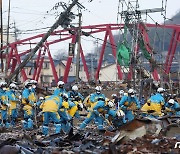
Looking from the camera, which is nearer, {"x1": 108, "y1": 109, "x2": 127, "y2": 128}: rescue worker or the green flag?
{"x1": 108, "y1": 109, "x2": 127, "y2": 128}: rescue worker

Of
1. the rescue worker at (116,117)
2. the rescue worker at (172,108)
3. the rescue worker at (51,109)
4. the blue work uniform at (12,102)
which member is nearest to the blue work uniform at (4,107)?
the blue work uniform at (12,102)

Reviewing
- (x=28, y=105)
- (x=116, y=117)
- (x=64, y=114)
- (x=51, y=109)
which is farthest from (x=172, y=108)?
(x=28, y=105)

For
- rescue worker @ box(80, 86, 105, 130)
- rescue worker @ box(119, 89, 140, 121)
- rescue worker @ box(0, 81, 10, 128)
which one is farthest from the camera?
rescue worker @ box(0, 81, 10, 128)

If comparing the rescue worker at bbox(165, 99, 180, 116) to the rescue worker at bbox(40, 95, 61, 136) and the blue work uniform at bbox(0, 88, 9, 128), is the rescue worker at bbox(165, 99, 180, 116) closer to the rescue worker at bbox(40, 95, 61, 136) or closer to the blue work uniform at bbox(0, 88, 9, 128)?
the rescue worker at bbox(40, 95, 61, 136)

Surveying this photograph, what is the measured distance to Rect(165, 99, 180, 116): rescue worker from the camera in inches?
681

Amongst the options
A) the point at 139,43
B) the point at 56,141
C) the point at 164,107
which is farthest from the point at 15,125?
the point at 139,43

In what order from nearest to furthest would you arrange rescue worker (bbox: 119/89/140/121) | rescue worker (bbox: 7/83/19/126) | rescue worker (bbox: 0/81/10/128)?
rescue worker (bbox: 119/89/140/121) < rescue worker (bbox: 0/81/10/128) < rescue worker (bbox: 7/83/19/126)

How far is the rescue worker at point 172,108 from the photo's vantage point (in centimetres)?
1730

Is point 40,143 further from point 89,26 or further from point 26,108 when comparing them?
point 89,26

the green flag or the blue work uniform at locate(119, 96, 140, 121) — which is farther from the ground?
the green flag

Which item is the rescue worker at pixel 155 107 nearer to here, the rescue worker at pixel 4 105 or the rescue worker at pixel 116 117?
the rescue worker at pixel 116 117

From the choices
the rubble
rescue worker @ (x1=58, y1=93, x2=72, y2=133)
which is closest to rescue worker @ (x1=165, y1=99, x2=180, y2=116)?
rescue worker @ (x1=58, y1=93, x2=72, y2=133)

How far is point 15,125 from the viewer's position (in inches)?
813

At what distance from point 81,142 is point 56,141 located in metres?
0.68
